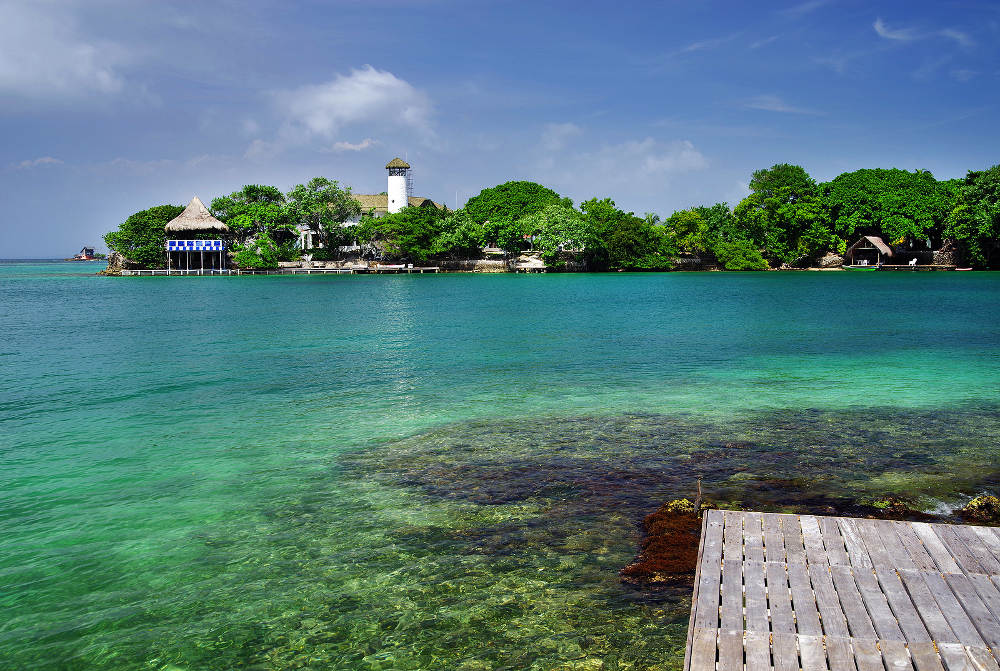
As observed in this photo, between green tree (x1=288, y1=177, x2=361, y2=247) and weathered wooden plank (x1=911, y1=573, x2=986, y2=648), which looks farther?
green tree (x1=288, y1=177, x2=361, y2=247)

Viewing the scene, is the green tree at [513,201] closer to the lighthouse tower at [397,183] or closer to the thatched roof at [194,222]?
the lighthouse tower at [397,183]

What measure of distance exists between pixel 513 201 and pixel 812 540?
387 feet

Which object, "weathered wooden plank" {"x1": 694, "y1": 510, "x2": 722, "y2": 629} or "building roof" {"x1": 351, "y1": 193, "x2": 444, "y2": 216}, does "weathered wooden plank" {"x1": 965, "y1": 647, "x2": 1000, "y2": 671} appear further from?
"building roof" {"x1": 351, "y1": 193, "x2": 444, "y2": 216}

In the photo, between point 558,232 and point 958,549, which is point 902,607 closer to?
point 958,549

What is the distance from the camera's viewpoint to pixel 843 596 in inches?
191

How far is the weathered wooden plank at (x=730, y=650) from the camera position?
4148 mm

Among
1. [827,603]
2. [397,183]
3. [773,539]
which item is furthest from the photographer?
[397,183]

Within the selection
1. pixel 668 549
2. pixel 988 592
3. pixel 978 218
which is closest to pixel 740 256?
pixel 978 218

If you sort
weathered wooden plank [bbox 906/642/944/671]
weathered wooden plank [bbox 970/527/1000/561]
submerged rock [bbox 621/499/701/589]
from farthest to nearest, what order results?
submerged rock [bbox 621/499/701/589], weathered wooden plank [bbox 970/527/1000/561], weathered wooden plank [bbox 906/642/944/671]

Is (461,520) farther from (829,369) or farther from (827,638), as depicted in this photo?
(829,369)

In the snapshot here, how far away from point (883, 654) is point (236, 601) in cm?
539

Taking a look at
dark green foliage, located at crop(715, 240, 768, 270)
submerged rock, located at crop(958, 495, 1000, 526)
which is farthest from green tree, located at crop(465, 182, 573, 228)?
submerged rock, located at crop(958, 495, 1000, 526)

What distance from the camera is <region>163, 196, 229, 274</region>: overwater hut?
9650 cm

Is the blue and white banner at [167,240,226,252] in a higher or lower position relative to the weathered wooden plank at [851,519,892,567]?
higher
